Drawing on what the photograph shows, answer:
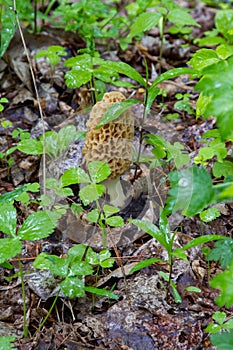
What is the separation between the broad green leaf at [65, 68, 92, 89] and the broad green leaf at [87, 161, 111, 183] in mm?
786

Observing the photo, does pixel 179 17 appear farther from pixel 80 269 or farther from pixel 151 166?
pixel 80 269

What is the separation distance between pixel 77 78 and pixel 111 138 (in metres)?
0.54

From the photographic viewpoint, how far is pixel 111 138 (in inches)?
139

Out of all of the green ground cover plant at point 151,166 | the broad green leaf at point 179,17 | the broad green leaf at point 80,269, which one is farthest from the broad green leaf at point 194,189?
the broad green leaf at point 179,17

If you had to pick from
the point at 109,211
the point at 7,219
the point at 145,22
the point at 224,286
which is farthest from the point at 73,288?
the point at 145,22

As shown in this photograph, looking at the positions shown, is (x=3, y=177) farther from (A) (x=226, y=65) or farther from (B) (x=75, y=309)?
(A) (x=226, y=65)

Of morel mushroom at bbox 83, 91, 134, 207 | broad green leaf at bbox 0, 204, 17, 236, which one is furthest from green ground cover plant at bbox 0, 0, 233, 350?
morel mushroom at bbox 83, 91, 134, 207

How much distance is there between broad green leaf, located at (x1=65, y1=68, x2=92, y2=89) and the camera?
11.6 ft

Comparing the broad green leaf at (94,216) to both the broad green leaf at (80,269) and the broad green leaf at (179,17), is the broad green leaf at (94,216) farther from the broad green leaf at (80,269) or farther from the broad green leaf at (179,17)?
the broad green leaf at (179,17)

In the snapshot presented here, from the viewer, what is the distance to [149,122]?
448 cm

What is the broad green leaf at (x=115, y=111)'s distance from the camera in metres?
3.19

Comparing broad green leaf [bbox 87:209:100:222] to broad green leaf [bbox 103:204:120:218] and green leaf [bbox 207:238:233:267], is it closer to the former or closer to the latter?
broad green leaf [bbox 103:204:120:218]

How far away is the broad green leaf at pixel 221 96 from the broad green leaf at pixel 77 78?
6.03 ft

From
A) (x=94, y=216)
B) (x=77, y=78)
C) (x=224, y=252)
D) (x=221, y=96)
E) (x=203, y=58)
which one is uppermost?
(x=221, y=96)
